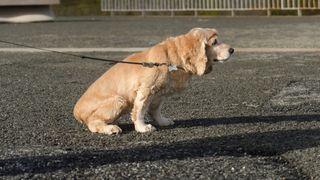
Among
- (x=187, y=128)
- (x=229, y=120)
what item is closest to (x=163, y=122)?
(x=187, y=128)

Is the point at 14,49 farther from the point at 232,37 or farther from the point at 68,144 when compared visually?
the point at 68,144

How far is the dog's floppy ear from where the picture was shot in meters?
6.95

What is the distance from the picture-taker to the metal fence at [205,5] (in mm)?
31250

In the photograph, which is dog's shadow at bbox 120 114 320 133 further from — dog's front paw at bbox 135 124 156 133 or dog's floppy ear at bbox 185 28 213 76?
dog's floppy ear at bbox 185 28 213 76

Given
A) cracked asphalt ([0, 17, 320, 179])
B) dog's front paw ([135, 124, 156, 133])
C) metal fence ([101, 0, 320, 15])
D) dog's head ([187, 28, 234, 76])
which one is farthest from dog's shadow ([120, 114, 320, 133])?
metal fence ([101, 0, 320, 15])

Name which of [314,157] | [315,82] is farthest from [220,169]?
[315,82]

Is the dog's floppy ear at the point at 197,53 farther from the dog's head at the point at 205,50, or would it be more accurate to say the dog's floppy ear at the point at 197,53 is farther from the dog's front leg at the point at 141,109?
the dog's front leg at the point at 141,109

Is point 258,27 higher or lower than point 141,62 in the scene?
lower

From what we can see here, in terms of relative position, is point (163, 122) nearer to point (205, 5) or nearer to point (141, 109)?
point (141, 109)

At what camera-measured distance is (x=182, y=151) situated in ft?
19.9

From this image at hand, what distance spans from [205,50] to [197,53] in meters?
0.09

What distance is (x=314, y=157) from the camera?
5.80 meters

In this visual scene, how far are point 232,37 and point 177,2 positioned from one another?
48.1 ft

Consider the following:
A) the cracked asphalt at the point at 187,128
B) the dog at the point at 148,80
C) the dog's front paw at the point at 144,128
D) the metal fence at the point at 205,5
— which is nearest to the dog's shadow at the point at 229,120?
the cracked asphalt at the point at 187,128
